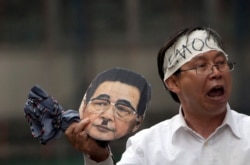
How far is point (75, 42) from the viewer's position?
9719mm

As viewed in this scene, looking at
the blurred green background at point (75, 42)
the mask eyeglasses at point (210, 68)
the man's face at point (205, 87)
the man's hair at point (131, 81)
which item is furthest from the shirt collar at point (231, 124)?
the blurred green background at point (75, 42)

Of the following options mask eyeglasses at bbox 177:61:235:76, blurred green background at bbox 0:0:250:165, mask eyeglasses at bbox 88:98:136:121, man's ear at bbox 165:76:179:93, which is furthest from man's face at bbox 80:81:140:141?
blurred green background at bbox 0:0:250:165

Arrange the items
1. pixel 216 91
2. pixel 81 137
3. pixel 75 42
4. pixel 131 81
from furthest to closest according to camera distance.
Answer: pixel 75 42 < pixel 131 81 < pixel 81 137 < pixel 216 91

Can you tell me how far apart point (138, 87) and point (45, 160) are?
253 inches

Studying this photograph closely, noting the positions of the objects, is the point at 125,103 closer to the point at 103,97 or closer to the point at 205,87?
the point at 103,97

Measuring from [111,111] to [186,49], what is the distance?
333mm

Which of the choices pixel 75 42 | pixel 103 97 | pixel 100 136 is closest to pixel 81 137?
pixel 100 136

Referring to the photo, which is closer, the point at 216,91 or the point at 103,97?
the point at 216,91

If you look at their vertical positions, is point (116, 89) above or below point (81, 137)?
above

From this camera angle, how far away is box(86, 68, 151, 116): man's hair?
3152mm

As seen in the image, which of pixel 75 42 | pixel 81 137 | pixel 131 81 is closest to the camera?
pixel 81 137

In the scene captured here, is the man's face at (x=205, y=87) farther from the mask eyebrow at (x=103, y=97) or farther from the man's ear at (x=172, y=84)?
the mask eyebrow at (x=103, y=97)

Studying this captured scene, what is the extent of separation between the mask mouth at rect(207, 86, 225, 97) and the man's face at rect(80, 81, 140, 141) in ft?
1.02

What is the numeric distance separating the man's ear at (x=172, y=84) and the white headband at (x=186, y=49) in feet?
0.04
